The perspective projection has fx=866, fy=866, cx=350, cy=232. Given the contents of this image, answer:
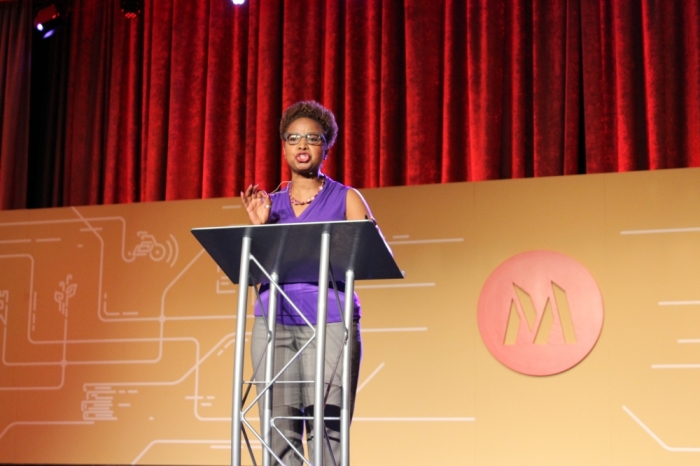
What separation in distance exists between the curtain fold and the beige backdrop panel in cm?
68

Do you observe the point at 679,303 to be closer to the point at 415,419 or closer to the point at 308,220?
the point at 415,419

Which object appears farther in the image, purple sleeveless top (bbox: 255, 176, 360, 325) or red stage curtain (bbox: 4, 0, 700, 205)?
red stage curtain (bbox: 4, 0, 700, 205)

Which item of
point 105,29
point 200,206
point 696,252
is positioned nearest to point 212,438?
point 200,206

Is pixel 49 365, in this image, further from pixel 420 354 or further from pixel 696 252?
pixel 696 252

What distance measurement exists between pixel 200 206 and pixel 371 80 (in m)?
1.27

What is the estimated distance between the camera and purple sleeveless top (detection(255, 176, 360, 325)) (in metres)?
2.53

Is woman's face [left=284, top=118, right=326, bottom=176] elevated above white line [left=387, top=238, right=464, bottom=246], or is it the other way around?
woman's face [left=284, top=118, right=326, bottom=176]

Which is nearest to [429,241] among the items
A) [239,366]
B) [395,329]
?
[395,329]

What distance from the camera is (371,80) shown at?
5168mm

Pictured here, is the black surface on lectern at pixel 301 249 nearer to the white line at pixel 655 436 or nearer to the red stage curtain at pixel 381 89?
the white line at pixel 655 436

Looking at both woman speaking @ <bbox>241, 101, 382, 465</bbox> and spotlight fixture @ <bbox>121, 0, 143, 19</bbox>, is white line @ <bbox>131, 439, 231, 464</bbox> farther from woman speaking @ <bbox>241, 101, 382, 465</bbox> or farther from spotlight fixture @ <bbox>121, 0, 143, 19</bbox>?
spotlight fixture @ <bbox>121, 0, 143, 19</bbox>

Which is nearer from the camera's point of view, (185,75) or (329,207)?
(329,207)

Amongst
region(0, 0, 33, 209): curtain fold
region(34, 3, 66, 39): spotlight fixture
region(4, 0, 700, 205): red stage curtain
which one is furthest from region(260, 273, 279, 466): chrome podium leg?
region(0, 0, 33, 209): curtain fold

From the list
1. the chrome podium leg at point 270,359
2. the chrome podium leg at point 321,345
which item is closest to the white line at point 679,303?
the chrome podium leg at point 270,359
